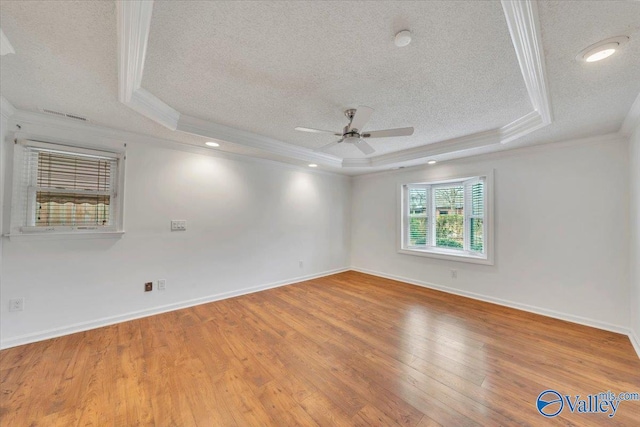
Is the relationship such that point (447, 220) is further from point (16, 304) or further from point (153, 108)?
point (16, 304)

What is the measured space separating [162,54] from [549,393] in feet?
11.9

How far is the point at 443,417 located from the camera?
5.02 feet

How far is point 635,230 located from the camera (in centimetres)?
241

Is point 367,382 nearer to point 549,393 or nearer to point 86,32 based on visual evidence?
point 549,393

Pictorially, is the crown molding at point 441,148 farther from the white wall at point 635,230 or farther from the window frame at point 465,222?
the white wall at point 635,230

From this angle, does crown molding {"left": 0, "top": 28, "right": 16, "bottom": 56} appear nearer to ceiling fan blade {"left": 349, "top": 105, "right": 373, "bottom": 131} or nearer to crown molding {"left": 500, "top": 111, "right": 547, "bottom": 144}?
ceiling fan blade {"left": 349, "top": 105, "right": 373, "bottom": 131}

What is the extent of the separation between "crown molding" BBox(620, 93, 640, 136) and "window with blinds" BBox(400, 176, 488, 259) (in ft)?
4.61

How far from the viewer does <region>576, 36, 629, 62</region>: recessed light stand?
4.46 ft

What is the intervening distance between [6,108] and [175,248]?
1992 millimetres

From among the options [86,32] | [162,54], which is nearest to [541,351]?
[162,54]

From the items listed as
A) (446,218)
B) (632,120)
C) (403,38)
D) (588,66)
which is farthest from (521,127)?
(403,38)

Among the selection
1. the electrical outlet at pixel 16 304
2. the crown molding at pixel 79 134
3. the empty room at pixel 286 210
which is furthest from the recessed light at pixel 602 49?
the electrical outlet at pixel 16 304

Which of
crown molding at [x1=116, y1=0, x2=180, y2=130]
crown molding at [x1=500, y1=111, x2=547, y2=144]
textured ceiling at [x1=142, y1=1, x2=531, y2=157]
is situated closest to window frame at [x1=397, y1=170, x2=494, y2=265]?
crown molding at [x1=500, y1=111, x2=547, y2=144]

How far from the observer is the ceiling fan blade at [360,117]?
2.00 meters
